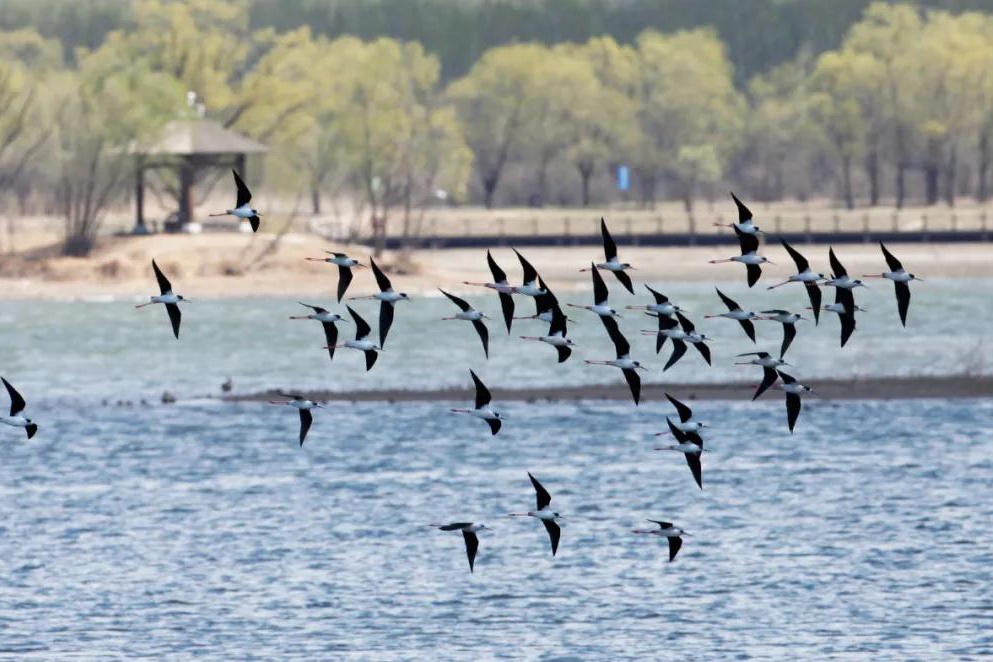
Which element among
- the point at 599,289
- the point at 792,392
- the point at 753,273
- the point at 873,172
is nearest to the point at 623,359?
the point at 599,289

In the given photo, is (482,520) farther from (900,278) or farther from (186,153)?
(186,153)

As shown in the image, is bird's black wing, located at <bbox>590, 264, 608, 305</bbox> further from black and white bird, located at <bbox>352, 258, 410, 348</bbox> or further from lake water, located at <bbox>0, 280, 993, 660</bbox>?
lake water, located at <bbox>0, 280, 993, 660</bbox>

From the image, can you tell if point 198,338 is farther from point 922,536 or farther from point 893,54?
point 893,54

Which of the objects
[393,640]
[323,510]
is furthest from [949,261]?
[393,640]

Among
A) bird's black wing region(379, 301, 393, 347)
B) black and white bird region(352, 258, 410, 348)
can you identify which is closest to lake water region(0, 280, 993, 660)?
bird's black wing region(379, 301, 393, 347)

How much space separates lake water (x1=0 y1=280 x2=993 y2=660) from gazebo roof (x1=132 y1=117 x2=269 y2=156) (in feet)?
144

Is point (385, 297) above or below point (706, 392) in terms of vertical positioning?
above

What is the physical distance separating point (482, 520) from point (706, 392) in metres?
18.8

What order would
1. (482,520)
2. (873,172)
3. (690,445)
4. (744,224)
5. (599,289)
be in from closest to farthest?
1. (744,224)
2. (599,289)
3. (690,445)
4. (482,520)
5. (873,172)

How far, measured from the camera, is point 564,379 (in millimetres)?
72812

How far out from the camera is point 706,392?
209 ft

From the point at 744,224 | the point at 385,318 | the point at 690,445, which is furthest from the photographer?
the point at 690,445

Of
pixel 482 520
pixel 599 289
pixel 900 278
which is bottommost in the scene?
pixel 482 520

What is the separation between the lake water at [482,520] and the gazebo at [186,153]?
141 feet
